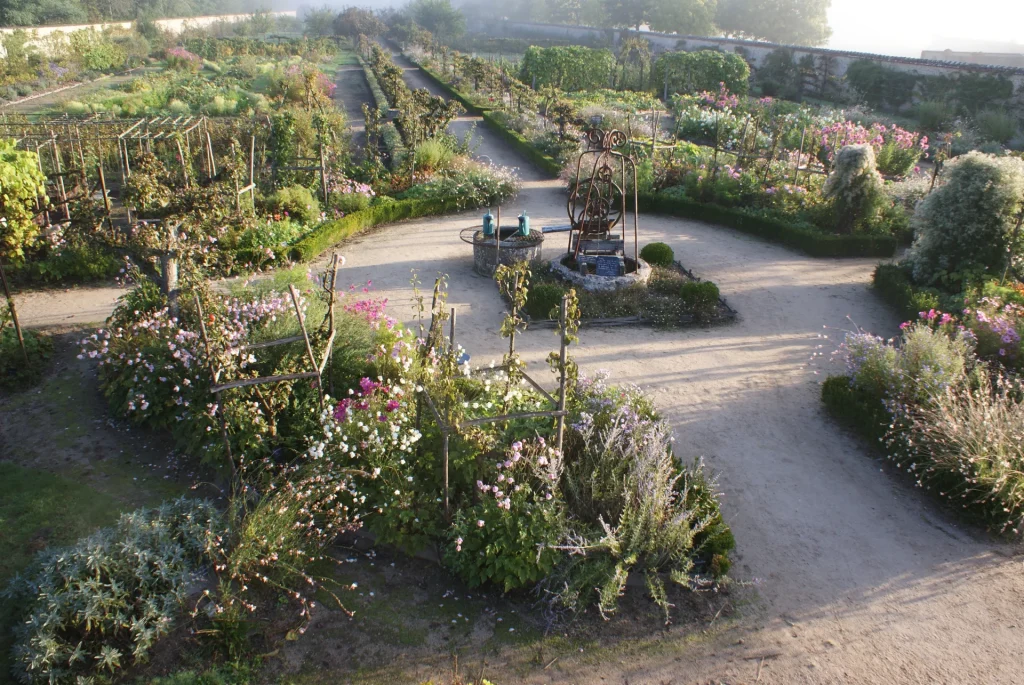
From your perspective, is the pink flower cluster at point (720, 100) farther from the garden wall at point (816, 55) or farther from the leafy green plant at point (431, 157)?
the leafy green plant at point (431, 157)

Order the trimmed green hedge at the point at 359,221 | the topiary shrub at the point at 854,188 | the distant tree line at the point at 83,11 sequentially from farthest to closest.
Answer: the distant tree line at the point at 83,11 < the topiary shrub at the point at 854,188 < the trimmed green hedge at the point at 359,221

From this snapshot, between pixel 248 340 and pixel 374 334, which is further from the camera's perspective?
pixel 374 334

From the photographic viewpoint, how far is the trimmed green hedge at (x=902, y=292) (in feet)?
30.4

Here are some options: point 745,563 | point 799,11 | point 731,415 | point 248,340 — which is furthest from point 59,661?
point 799,11

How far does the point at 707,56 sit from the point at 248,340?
2664cm

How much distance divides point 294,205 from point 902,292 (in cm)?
913

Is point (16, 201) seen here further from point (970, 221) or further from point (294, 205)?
point (970, 221)

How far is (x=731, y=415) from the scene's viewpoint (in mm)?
7270

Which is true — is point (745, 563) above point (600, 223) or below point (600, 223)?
below

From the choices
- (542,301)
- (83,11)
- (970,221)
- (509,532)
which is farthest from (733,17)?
(509,532)

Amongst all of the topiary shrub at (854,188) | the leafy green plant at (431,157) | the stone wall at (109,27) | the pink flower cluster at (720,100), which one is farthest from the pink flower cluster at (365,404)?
the stone wall at (109,27)

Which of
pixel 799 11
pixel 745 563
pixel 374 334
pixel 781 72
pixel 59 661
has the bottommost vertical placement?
pixel 745 563

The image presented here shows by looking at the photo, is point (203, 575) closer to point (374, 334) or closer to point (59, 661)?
point (59, 661)

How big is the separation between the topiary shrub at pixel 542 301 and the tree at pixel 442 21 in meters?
58.7
